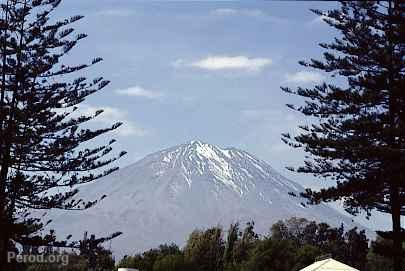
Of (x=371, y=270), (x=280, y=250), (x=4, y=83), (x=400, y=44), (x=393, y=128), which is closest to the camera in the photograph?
(x=393, y=128)

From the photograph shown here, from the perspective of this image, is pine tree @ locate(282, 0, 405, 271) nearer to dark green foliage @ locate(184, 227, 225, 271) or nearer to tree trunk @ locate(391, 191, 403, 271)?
tree trunk @ locate(391, 191, 403, 271)

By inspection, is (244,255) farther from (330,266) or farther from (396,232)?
(396,232)

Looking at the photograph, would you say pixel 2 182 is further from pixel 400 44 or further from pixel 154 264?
pixel 154 264

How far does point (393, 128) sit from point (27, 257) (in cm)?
1293

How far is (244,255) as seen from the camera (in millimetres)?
46531

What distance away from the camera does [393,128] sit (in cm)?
1972

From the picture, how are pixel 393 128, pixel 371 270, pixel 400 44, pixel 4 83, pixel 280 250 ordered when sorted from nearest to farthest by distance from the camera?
pixel 393 128 → pixel 400 44 → pixel 4 83 → pixel 280 250 → pixel 371 270

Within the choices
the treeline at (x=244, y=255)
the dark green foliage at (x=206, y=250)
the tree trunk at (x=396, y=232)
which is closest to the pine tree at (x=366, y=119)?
the tree trunk at (x=396, y=232)

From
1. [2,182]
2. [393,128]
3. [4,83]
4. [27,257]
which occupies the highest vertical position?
[4,83]

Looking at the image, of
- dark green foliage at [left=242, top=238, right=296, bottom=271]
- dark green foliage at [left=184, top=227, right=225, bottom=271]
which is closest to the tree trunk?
dark green foliage at [left=242, top=238, right=296, bottom=271]

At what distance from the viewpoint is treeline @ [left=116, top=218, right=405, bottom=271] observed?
4312 cm

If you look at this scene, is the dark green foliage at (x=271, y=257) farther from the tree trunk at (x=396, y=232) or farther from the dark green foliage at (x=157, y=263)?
the tree trunk at (x=396, y=232)

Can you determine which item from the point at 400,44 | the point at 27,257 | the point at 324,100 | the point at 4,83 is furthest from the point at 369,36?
the point at 27,257

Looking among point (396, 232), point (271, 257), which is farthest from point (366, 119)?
point (271, 257)
